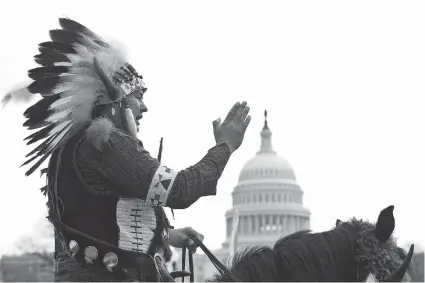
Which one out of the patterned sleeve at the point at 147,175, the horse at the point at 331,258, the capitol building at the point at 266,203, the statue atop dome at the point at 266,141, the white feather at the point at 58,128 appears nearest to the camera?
the patterned sleeve at the point at 147,175

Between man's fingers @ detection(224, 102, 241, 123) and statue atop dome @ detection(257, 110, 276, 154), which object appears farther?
statue atop dome @ detection(257, 110, 276, 154)

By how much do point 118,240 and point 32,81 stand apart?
86 centimetres

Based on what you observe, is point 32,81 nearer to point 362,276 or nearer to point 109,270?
point 109,270

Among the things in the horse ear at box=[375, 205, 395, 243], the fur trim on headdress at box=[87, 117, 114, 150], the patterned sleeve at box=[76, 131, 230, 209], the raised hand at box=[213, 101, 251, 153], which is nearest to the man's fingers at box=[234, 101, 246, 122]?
the raised hand at box=[213, 101, 251, 153]

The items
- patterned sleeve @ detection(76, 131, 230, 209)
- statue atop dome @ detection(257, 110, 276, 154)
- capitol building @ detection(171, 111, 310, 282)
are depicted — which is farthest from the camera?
statue atop dome @ detection(257, 110, 276, 154)

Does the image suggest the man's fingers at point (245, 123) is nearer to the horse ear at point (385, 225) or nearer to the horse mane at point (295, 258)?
the horse mane at point (295, 258)

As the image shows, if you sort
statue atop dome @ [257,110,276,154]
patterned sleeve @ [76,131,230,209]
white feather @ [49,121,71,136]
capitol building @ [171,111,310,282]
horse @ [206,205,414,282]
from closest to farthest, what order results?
patterned sleeve @ [76,131,230,209]
horse @ [206,205,414,282]
white feather @ [49,121,71,136]
capitol building @ [171,111,310,282]
statue atop dome @ [257,110,276,154]

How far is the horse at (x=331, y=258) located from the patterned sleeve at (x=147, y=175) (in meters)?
0.40

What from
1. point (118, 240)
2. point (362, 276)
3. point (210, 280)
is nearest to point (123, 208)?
point (118, 240)

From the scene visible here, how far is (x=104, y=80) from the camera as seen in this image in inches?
166

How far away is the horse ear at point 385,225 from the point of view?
423 centimetres

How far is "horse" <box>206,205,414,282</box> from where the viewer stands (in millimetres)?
4191

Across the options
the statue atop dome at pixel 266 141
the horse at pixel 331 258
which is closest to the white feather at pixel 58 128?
the horse at pixel 331 258

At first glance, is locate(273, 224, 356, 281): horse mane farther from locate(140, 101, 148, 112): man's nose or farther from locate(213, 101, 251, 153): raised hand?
locate(140, 101, 148, 112): man's nose
